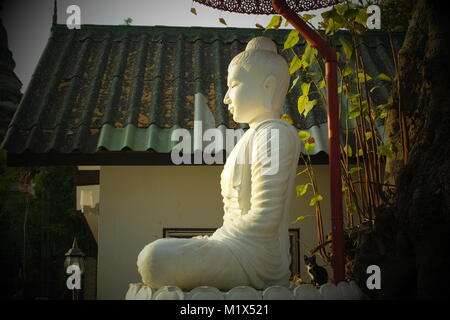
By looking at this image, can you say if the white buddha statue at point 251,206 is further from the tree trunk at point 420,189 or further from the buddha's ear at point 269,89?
the tree trunk at point 420,189

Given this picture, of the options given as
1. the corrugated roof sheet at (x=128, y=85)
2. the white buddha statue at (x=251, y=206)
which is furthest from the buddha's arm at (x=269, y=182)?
the corrugated roof sheet at (x=128, y=85)

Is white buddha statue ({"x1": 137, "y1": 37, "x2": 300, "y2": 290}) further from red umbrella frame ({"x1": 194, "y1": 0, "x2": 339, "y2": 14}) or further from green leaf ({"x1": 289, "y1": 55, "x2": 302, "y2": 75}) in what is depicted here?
red umbrella frame ({"x1": 194, "y1": 0, "x2": 339, "y2": 14})

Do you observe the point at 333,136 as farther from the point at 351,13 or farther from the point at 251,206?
the point at 351,13

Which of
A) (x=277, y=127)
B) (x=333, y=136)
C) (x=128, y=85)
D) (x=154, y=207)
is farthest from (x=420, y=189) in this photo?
(x=128, y=85)

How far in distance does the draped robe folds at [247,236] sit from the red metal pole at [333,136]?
0.27m

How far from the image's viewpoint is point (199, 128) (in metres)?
4.99

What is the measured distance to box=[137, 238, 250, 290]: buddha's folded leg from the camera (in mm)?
3041

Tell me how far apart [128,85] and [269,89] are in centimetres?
249

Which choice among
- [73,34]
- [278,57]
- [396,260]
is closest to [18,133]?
[73,34]

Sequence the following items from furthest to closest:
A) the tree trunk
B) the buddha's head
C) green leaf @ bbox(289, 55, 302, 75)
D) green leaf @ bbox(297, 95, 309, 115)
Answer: green leaf @ bbox(297, 95, 309, 115)
green leaf @ bbox(289, 55, 302, 75)
the buddha's head
the tree trunk

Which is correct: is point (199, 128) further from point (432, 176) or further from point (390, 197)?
point (432, 176)

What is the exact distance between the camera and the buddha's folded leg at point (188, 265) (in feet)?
9.98

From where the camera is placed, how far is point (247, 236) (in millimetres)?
3299

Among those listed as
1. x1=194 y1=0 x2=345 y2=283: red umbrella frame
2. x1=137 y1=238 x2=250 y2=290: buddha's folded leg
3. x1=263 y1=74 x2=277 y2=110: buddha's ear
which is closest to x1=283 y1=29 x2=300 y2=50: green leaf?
x1=194 y1=0 x2=345 y2=283: red umbrella frame
